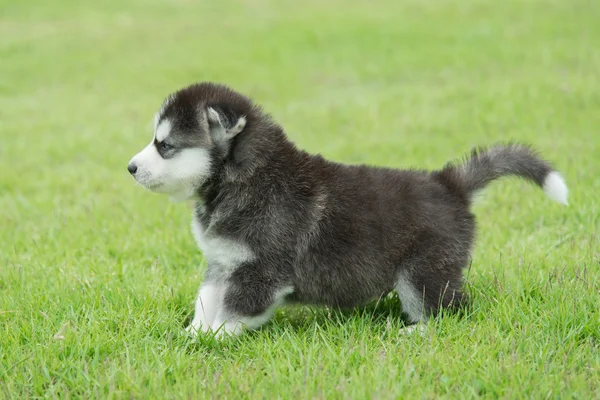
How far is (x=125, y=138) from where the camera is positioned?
1078 cm

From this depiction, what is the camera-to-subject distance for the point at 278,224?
4.38 meters

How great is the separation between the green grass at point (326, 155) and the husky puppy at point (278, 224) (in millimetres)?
222

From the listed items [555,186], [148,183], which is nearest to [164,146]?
[148,183]

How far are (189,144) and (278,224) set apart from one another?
2.45 feet

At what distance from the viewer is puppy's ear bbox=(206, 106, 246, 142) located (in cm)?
435

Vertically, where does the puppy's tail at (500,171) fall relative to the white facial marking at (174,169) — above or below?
above

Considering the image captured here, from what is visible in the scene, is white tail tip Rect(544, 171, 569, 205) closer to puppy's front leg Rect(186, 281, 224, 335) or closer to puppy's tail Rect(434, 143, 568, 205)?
puppy's tail Rect(434, 143, 568, 205)

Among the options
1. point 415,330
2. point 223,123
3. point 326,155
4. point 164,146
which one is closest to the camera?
point 415,330

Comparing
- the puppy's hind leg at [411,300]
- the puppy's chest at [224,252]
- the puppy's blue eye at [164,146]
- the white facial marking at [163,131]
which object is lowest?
the puppy's hind leg at [411,300]

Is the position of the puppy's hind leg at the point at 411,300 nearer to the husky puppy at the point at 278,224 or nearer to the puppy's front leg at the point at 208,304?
the husky puppy at the point at 278,224

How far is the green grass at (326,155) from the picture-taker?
3750mm

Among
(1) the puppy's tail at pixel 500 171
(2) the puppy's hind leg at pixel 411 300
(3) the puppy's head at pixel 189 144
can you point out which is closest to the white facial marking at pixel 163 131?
(3) the puppy's head at pixel 189 144

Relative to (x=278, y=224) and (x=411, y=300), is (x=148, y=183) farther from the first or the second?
(x=411, y=300)

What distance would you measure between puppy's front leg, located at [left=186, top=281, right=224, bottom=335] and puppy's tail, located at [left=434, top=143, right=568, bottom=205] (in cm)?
169
